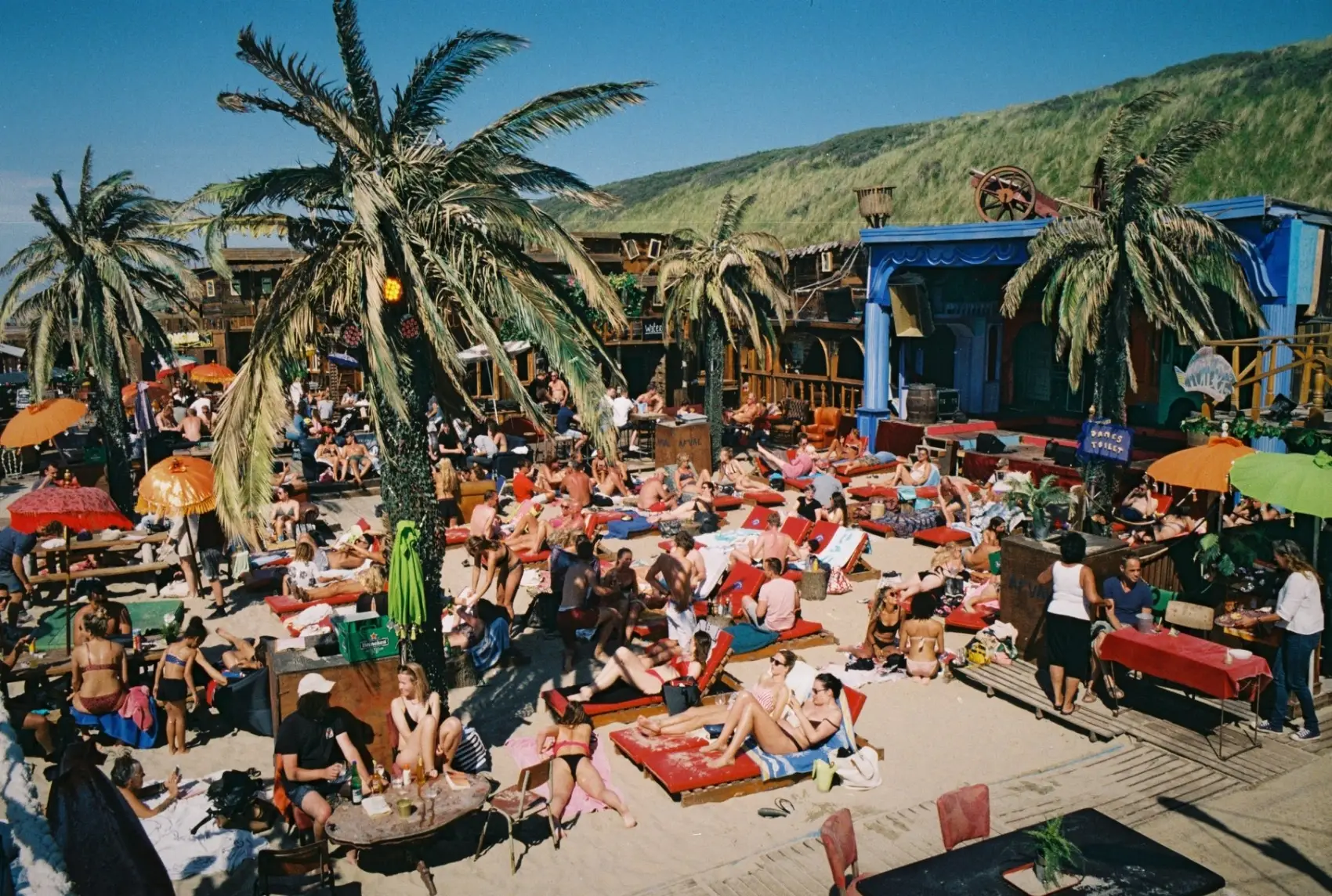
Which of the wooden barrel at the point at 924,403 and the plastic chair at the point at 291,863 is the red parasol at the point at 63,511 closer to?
the plastic chair at the point at 291,863

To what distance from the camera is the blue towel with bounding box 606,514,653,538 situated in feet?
51.6

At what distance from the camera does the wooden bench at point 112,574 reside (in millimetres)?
12492

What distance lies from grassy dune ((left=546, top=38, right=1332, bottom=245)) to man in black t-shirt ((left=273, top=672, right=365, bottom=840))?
3211 centimetres

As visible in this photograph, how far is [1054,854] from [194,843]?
5462mm

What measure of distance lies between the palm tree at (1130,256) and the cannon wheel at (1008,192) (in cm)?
611

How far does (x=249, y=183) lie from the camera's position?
838 centimetres

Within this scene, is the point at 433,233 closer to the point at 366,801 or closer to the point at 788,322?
the point at 366,801

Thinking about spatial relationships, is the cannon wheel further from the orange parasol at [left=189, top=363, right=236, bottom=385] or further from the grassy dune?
the orange parasol at [left=189, top=363, right=236, bottom=385]

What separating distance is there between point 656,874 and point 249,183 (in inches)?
236

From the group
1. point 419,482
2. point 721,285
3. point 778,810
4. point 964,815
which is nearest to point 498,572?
point 419,482

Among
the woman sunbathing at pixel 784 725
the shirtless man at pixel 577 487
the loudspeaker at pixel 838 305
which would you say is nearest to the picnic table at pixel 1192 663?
the woman sunbathing at pixel 784 725

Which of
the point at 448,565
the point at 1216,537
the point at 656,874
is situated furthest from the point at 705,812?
the point at 448,565

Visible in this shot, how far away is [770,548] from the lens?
12.7 meters

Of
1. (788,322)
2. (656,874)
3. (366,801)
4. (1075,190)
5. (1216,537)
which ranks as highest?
(1075,190)
